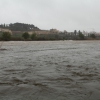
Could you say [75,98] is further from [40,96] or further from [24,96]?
[24,96]

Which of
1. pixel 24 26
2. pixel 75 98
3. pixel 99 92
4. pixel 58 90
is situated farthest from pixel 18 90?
pixel 24 26

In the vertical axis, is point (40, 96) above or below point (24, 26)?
below

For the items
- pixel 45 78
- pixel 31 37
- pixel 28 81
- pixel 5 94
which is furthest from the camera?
pixel 31 37

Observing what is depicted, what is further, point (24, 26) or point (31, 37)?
point (24, 26)

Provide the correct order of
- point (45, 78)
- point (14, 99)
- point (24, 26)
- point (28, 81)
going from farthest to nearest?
1. point (24, 26)
2. point (45, 78)
3. point (28, 81)
4. point (14, 99)

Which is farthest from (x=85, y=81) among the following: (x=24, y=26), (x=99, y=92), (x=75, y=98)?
(x=24, y=26)

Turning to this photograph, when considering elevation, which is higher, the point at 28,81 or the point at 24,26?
the point at 24,26

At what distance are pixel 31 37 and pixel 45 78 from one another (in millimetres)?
73357

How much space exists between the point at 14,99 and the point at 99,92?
251cm

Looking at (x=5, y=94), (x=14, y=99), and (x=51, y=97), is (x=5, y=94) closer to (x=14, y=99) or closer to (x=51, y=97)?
(x=14, y=99)

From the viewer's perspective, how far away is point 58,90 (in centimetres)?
533

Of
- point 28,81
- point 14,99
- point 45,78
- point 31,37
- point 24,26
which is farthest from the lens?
point 24,26

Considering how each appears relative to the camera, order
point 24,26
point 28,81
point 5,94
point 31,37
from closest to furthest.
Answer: point 5,94 < point 28,81 < point 31,37 < point 24,26

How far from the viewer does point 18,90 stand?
5.31 metres
